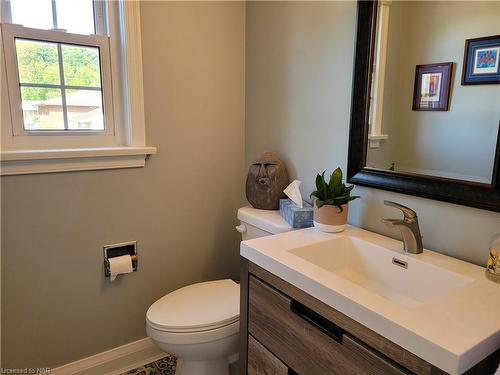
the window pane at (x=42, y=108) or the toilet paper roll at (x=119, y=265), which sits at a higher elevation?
the window pane at (x=42, y=108)

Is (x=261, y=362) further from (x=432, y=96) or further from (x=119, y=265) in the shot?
(x=432, y=96)

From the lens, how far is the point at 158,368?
1804 mm

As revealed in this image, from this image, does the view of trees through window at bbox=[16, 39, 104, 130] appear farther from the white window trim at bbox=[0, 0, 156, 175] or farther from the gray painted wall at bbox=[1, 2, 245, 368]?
the gray painted wall at bbox=[1, 2, 245, 368]

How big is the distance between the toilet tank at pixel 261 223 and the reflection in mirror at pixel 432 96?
1.41 feet

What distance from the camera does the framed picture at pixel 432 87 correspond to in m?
1.10

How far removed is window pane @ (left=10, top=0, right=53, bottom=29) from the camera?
4.55 feet

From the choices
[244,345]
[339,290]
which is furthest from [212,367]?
[339,290]

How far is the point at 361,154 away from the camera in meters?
1.36

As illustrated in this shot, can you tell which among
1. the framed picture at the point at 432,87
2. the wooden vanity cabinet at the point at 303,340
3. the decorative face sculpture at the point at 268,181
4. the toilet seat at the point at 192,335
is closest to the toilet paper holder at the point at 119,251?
the toilet seat at the point at 192,335

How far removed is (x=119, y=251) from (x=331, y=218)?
103cm

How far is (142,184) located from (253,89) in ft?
2.54

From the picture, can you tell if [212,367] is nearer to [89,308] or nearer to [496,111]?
[89,308]

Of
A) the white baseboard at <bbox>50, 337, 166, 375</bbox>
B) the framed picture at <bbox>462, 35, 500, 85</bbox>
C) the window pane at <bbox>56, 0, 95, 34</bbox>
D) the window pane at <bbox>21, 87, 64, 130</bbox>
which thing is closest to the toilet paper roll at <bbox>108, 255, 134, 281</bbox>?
the white baseboard at <bbox>50, 337, 166, 375</bbox>

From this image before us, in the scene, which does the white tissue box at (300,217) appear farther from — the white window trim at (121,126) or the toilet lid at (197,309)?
the white window trim at (121,126)
